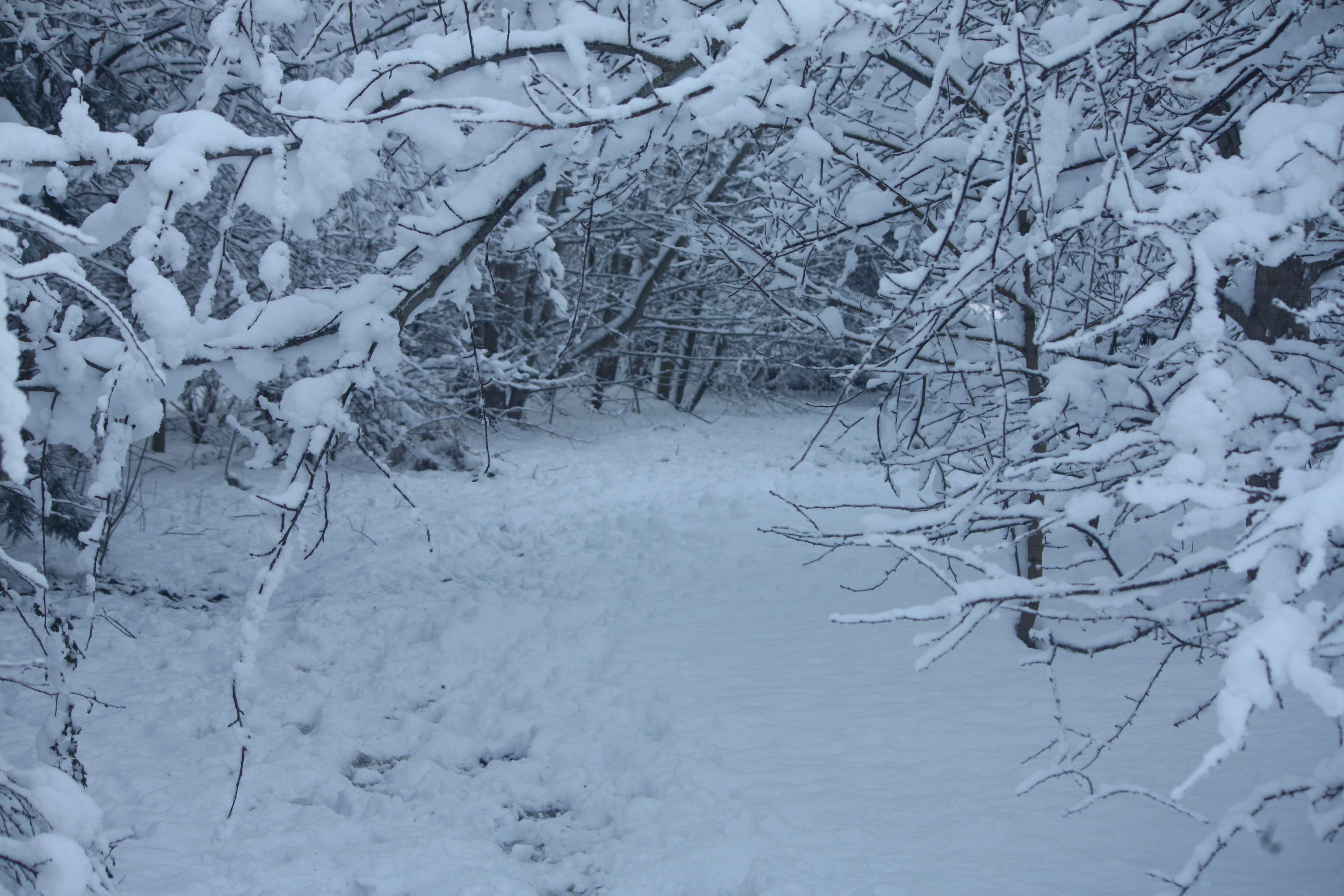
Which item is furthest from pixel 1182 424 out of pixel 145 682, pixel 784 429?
pixel 784 429

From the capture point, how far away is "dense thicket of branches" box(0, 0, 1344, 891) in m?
1.77

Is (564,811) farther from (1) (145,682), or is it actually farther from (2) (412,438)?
(2) (412,438)

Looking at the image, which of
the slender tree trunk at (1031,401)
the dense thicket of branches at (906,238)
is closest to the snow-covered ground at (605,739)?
the slender tree trunk at (1031,401)

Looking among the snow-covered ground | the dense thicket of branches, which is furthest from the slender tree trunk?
the snow-covered ground

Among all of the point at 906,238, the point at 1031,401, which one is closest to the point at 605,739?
the point at 1031,401

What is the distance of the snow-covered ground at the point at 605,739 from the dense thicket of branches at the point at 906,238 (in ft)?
1.49

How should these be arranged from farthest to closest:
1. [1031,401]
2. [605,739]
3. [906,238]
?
[906,238], [1031,401], [605,739]

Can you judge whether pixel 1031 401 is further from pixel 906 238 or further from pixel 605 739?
pixel 605 739

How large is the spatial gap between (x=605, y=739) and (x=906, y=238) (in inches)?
131

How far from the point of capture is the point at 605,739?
4031 millimetres

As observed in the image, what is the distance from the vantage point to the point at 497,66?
271 centimetres

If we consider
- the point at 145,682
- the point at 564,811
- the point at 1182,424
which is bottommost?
the point at 145,682

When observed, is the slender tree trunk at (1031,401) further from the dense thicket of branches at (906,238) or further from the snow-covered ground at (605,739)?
the snow-covered ground at (605,739)

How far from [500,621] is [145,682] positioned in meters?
1.94
